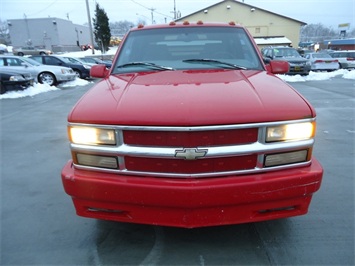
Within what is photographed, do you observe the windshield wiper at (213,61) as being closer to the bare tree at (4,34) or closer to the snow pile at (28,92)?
the snow pile at (28,92)

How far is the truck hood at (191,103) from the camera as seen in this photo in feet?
5.96

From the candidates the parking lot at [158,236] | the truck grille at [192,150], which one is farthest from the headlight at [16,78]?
the truck grille at [192,150]

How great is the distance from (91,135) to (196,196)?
0.85 metres

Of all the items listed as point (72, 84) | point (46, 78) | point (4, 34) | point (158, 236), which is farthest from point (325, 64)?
point (4, 34)

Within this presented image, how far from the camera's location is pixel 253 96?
6.62ft

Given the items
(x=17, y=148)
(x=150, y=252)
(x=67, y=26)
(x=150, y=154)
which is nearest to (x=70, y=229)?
(x=150, y=252)

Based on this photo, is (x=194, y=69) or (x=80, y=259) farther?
(x=194, y=69)

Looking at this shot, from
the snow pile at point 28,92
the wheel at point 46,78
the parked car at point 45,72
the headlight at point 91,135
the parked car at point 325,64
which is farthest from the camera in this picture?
the parked car at point 325,64

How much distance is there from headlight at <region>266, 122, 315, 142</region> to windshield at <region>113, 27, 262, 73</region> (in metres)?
1.15

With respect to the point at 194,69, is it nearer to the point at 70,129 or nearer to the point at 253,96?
the point at 253,96

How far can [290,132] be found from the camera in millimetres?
1939

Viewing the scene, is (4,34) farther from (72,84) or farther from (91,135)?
(91,135)

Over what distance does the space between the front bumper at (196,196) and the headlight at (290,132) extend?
0.78 ft

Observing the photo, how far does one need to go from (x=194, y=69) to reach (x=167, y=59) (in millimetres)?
398
